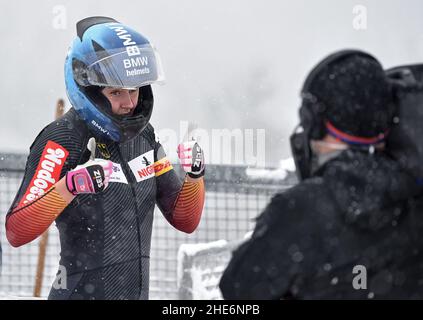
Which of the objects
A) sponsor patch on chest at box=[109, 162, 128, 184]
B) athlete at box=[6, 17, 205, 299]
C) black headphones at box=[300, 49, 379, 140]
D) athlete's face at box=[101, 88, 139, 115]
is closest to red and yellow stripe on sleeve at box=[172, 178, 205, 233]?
athlete at box=[6, 17, 205, 299]

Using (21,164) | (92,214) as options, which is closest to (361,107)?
(92,214)

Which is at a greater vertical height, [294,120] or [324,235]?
[324,235]

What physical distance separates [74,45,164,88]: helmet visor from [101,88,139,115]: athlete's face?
88 mm

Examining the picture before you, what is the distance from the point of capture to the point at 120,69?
348cm

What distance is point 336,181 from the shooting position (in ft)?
6.79

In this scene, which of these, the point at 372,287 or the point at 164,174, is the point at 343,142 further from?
the point at 164,174

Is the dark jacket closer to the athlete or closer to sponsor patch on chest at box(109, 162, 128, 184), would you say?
the athlete

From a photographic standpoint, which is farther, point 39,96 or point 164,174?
point 39,96

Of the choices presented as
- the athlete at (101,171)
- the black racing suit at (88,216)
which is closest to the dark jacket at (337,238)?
the athlete at (101,171)

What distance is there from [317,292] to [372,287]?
6.2 inches

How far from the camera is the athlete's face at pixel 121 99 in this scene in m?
3.56

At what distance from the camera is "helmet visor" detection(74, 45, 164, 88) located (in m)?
3.48

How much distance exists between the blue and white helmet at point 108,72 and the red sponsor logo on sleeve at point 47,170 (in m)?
0.22

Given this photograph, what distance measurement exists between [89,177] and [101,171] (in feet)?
0.20
